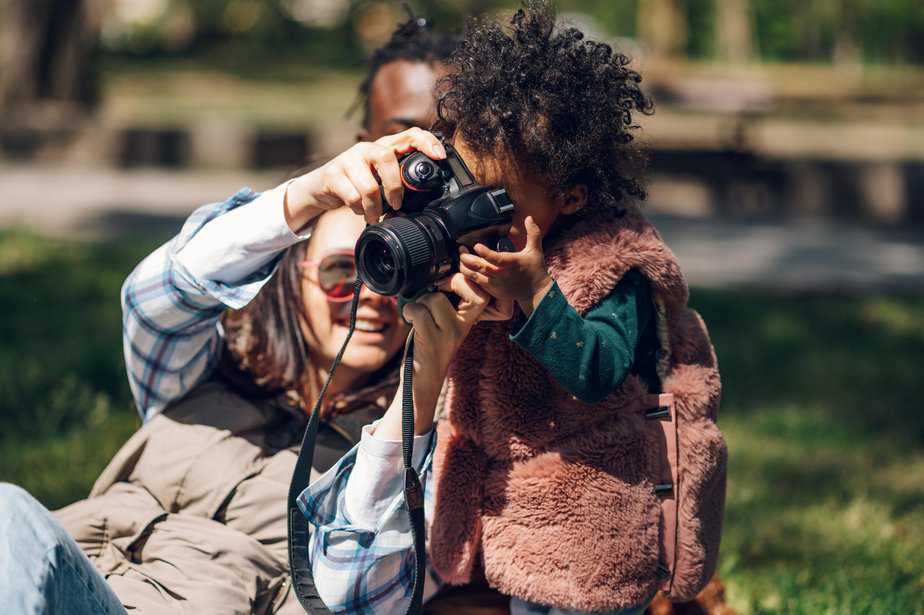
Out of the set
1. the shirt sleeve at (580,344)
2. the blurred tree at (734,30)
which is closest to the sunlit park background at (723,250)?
the shirt sleeve at (580,344)

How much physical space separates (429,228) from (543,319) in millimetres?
220

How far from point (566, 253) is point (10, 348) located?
320 cm

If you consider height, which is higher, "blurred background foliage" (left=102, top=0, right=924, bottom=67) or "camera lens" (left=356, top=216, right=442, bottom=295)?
"camera lens" (left=356, top=216, right=442, bottom=295)

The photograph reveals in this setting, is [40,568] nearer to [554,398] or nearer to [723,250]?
[554,398]

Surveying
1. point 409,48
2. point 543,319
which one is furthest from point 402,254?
point 409,48

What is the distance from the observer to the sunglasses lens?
229 centimetres

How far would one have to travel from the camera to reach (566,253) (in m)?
1.96

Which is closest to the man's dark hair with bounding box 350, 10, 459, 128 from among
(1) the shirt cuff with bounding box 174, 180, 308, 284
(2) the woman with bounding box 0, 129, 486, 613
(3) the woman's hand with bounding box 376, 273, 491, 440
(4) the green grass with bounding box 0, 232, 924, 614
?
(2) the woman with bounding box 0, 129, 486, 613

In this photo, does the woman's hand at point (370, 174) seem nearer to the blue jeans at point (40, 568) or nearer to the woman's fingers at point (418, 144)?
the woman's fingers at point (418, 144)

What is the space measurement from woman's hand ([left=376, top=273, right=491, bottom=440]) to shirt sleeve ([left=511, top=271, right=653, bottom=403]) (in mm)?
87

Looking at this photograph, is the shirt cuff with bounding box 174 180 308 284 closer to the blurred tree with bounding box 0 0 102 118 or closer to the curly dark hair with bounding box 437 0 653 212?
the curly dark hair with bounding box 437 0 653 212

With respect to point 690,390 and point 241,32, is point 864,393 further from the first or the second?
point 241,32

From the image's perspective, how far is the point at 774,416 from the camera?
4.48 meters

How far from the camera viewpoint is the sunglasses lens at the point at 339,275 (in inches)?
90.2
